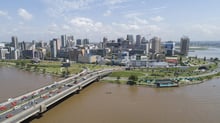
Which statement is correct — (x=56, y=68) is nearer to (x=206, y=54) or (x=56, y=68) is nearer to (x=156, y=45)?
(x=156, y=45)

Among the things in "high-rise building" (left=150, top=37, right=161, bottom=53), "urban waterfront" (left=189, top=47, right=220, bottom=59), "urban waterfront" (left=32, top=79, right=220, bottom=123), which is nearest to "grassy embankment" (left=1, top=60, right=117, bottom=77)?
"urban waterfront" (left=32, top=79, right=220, bottom=123)

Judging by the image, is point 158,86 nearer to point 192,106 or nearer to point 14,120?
point 192,106

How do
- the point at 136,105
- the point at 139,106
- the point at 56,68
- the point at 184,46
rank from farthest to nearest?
the point at 184,46 < the point at 56,68 < the point at 136,105 < the point at 139,106

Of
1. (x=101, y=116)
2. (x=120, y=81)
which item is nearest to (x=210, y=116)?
(x=101, y=116)

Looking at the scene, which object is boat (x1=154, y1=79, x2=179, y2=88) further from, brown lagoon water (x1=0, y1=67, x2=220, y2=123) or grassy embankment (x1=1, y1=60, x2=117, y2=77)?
grassy embankment (x1=1, y1=60, x2=117, y2=77)

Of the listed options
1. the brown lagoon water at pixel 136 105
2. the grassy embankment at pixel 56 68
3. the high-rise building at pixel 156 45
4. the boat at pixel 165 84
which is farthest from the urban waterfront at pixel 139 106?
the high-rise building at pixel 156 45

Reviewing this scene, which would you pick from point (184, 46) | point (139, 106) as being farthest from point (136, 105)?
point (184, 46)

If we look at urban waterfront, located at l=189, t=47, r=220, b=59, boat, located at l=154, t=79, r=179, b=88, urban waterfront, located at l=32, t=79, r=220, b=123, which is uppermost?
urban waterfront, located at l=189, t=47, r=220, b=59

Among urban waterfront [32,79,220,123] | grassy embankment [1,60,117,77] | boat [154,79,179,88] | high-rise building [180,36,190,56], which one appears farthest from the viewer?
high-rise building [180,36,190,56]
